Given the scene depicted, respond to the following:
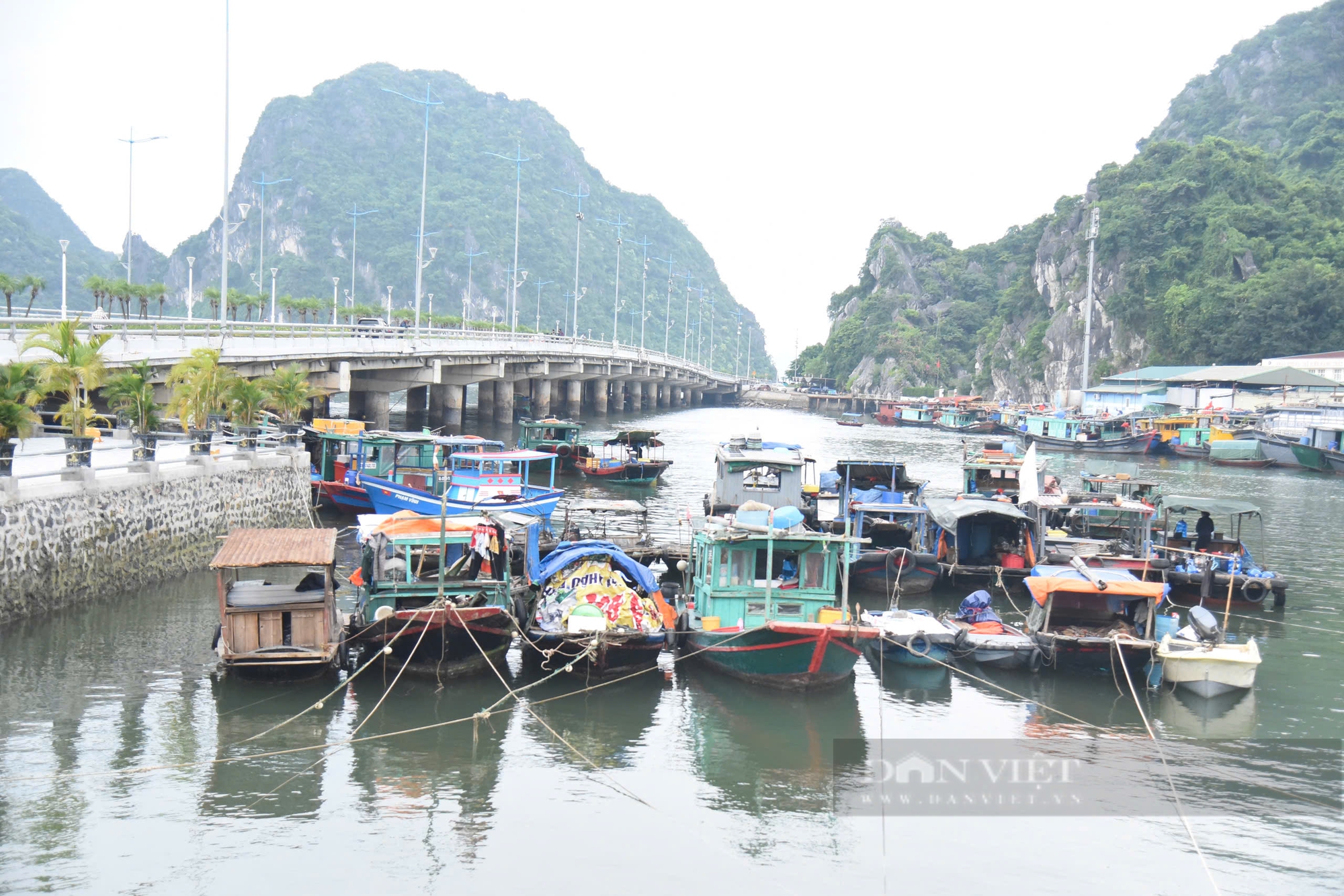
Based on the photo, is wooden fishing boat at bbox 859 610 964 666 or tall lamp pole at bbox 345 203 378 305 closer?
wooden fishing boat at bbox 859 610 964 666

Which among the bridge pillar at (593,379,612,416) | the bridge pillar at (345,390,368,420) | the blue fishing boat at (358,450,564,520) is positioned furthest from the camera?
the bridge pillar at (593,379,612,416)

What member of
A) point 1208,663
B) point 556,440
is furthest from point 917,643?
point 556,440

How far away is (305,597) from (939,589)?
14.8 metres

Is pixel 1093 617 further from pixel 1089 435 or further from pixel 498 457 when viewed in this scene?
pixel 1089 435

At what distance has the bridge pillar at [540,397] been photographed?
3198 inches

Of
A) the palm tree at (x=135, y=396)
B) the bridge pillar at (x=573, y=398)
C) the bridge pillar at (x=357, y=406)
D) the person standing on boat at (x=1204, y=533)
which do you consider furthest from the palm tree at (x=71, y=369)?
the bridge pillar at (x=573, y=398)

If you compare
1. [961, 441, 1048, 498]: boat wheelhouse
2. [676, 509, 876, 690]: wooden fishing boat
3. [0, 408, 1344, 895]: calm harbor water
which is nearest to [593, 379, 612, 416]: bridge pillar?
[961, 441, 1048, 498]: boat wheelhouse

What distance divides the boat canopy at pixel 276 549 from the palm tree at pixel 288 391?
18.5 m

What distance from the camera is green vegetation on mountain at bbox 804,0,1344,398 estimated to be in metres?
88.6

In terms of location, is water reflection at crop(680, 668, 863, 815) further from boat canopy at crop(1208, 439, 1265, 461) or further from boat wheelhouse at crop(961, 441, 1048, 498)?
boat canopy at crop(1208, 439, 1265, 461)

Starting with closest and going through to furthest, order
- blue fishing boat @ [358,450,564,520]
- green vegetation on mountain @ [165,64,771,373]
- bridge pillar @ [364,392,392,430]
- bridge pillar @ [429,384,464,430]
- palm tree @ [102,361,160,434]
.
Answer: palm tree @ [102,361,160,434] < blue fishing boat @ [358,450,564,520] < bridge pillar @ [364,392,392,430] < bridge pillar @ [429,384,464,430] < green vegetation on mountain @ [165,64,771,373]

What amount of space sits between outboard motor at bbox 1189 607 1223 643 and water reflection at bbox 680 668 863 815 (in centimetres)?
579

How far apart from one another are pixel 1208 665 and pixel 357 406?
48.2 meters

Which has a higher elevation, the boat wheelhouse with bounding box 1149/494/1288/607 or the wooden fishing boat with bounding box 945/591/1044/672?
the boat wheelhouse with bounding box 1149/494/1288/607
